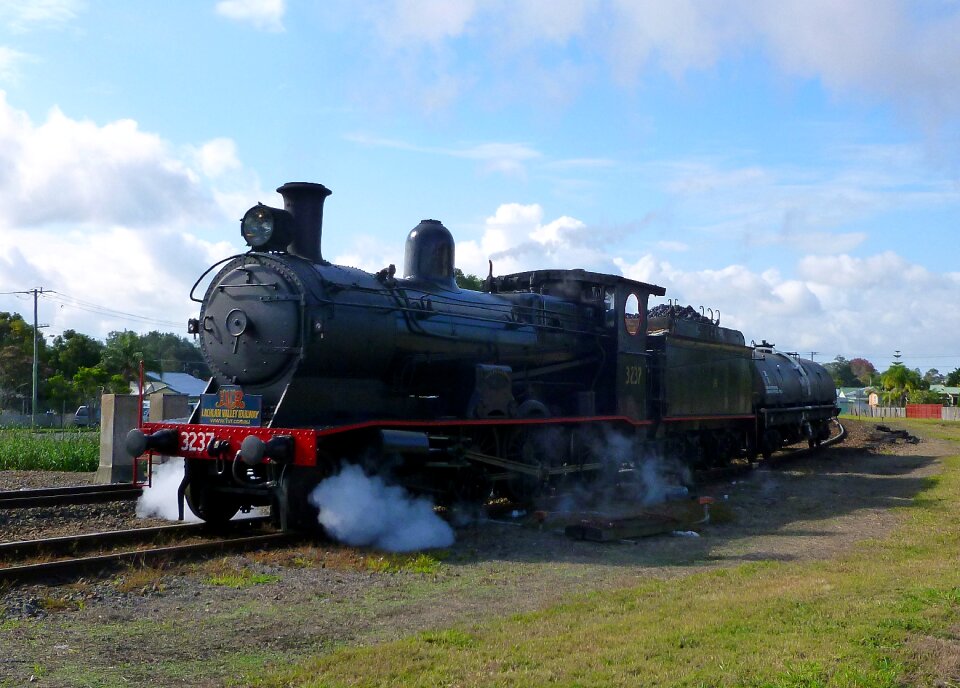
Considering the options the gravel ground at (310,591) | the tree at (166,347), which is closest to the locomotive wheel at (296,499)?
the gravel ground at (310,591)

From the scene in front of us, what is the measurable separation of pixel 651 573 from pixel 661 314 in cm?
958

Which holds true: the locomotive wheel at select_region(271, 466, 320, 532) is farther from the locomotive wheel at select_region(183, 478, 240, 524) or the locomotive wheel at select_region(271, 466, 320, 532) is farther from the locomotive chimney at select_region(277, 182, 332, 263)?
the locomotive chimney at select_region(277, 182, 332, 263)

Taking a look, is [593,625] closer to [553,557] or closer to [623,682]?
[623,682]

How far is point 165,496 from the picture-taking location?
11.7 metres

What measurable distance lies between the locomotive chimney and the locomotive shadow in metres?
4.05

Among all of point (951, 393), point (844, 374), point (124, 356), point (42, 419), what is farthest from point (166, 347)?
point (844, 374)

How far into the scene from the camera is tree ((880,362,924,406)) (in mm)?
80562

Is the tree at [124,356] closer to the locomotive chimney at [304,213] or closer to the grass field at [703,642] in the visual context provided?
the locomotive chimney at [304,213]

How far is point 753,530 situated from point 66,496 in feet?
31.8

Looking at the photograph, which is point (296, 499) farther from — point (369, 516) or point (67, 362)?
point (67, 362)

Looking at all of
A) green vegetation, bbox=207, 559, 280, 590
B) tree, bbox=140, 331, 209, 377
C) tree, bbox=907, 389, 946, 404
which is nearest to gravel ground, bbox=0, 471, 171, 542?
green vegetation, bbox=207, 559, 280, 590

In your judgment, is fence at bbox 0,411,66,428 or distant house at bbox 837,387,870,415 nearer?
fence at bbox 0,411,66,428

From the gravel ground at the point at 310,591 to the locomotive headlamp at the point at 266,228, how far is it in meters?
Result: 3.71

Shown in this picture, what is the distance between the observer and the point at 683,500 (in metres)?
14.6
